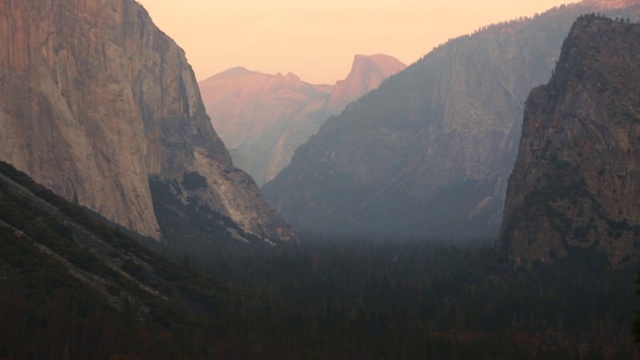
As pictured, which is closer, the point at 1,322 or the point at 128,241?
the point at 1,322

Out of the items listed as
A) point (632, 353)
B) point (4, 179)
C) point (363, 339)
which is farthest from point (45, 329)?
point (632, 353)

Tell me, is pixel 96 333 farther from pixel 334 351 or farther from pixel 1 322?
pixel 334 351

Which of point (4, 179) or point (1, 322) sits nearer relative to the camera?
point (1, 322)

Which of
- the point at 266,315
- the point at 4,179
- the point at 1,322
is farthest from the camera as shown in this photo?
the point at 4,179

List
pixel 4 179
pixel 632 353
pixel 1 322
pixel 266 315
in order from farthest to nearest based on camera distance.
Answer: pixel 4 179
pixel 266 315
pixel 632 353
pixel 1 322

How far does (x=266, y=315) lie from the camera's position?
568ft

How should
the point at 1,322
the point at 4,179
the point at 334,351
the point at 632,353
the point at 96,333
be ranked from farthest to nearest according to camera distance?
the point at 4,179 → the point at 632,353 → the point at 334,351 → the point at 96,333 → the point at 1,322

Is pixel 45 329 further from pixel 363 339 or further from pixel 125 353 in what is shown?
pixel 363 339

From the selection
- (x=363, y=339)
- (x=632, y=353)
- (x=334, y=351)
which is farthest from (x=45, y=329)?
(x=632, y=353)

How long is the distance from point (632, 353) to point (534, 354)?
14.1 m

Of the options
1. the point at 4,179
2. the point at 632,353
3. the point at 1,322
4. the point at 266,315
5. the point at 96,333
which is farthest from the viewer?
the point at 4,179

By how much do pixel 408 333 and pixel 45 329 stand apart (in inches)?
2303

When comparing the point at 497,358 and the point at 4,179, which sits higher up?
the point at 4,179

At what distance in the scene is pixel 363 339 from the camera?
160125 mm
